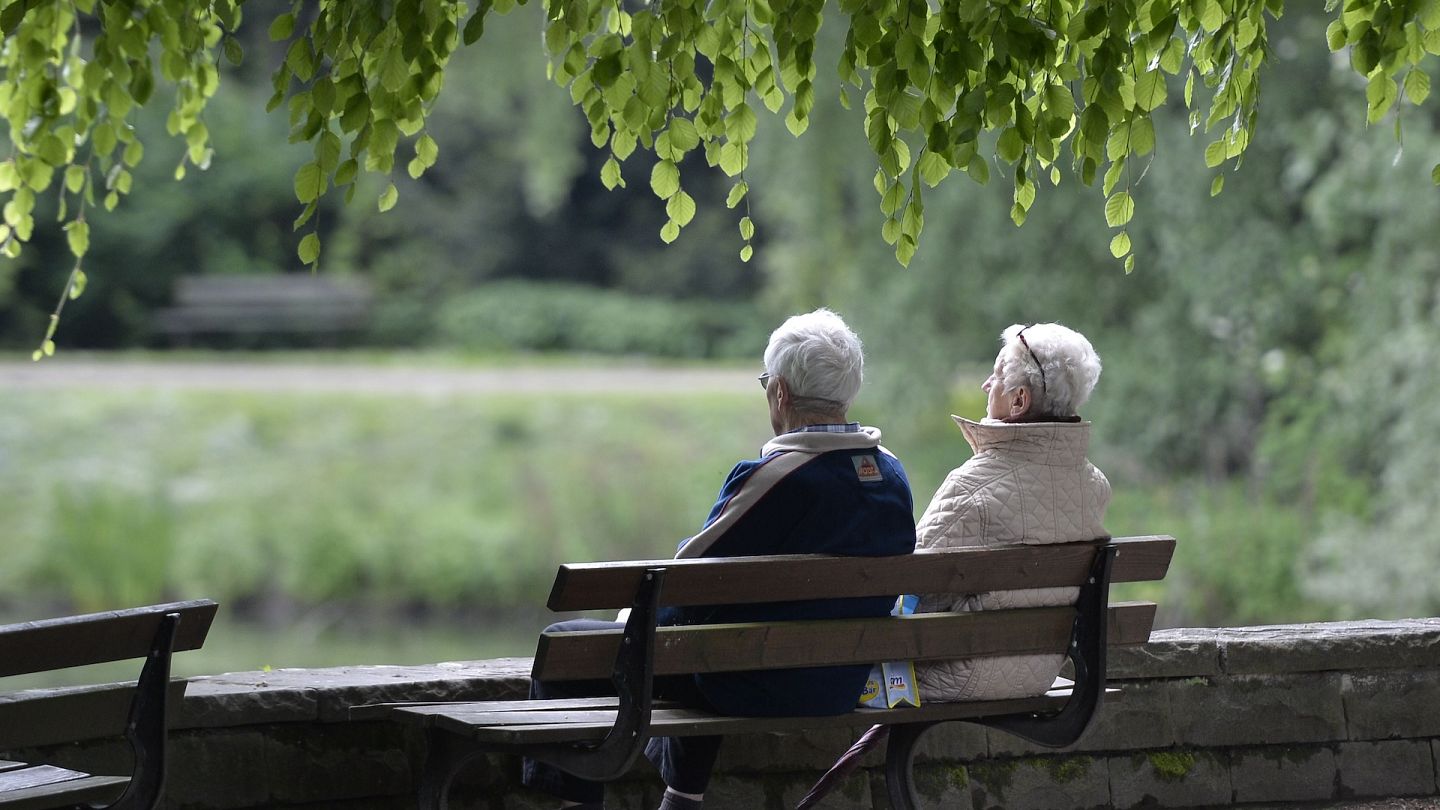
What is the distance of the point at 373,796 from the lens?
3.61 m

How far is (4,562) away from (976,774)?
16417mm

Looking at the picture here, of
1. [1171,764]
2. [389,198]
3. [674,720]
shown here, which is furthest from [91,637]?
[1171,764]

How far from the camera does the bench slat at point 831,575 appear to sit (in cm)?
299

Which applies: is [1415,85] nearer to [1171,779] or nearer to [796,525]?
[796,525]

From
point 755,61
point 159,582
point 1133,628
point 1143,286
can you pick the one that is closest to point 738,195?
point 755,61

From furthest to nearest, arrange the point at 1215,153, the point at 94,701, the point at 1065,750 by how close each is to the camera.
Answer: the point at 1065,750 → the point at 1215,153 → the point at 94,701

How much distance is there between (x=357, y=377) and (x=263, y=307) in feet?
15.7

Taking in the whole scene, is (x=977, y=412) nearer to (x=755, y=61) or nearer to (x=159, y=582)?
(x=159, y=582)

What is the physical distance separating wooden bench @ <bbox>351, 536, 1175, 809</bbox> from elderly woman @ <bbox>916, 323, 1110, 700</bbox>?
5 centimetres

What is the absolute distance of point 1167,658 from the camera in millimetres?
4191

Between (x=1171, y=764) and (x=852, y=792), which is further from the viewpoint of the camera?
(x=1171, y=764)

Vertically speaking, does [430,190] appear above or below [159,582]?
above

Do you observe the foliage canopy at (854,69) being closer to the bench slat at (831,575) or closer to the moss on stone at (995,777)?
the bench slat at (831,575)

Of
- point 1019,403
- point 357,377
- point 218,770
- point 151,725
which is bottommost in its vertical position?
point 218,770
